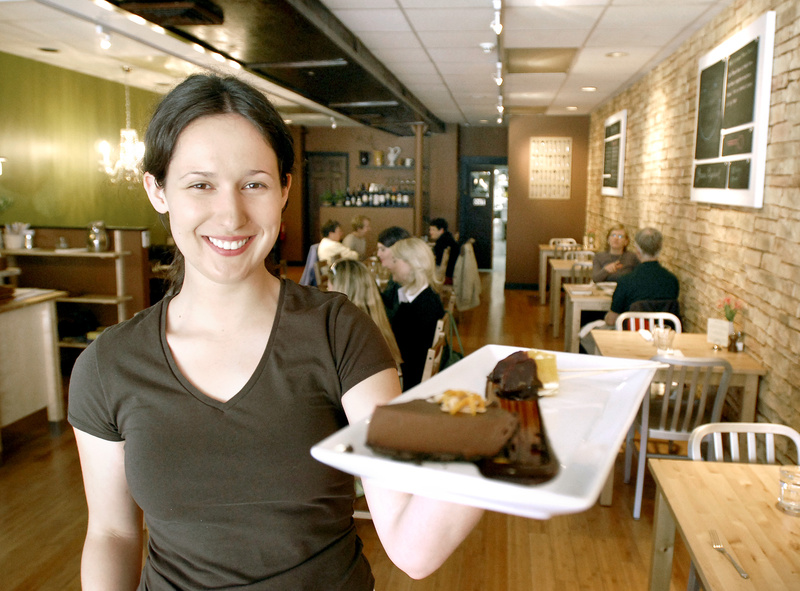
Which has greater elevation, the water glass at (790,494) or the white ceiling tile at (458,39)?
the white ceiling tile at (458,39)

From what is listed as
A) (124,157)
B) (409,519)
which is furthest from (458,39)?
(409,519)

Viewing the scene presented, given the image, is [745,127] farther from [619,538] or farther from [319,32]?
[319,32]

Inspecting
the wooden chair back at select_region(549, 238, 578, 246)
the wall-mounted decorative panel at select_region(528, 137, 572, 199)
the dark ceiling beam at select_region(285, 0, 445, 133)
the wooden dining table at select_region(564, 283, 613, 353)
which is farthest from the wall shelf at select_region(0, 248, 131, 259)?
the wall-mounted decorative panel at select_region(528, 137, 572, 199)

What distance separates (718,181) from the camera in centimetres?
425

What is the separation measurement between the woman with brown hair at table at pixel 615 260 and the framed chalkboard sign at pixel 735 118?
1936 mm

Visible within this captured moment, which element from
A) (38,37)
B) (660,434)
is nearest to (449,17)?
(660,434)

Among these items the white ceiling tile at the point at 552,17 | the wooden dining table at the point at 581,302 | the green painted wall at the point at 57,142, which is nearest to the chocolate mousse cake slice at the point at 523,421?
the white ceiling tile at the point at 552,17

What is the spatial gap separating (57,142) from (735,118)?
23.0ft

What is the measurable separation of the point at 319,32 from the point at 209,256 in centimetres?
368

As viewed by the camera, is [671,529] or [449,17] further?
[449,17]

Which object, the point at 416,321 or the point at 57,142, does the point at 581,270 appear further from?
the point at 57,142

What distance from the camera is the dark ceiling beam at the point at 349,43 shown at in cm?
408

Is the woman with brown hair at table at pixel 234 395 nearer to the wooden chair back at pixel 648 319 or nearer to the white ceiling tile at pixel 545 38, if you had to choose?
the wooden chair back at pixel 648 319

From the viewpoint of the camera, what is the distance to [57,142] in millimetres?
7594
